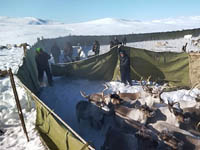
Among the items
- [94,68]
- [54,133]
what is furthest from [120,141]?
[94,68]

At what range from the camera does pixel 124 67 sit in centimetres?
943

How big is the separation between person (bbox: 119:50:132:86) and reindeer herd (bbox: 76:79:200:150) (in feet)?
6.51

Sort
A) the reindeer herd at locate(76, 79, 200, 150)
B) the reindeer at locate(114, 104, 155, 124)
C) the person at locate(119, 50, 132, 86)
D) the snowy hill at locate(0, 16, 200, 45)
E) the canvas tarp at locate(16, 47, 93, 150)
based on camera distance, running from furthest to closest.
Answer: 1. the snowy hill at locate(0, 16, 200, 45)
2. the person at locate(119, 50, 132, 86)
3. the reindeer at locate(114, 104, 155, 124)
4. the reindeer herd at locate(76, 79, 200, 150)
5. the canvas tarp at locate(16, 47, 93, 150)

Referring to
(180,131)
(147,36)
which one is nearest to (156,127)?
(180,131)

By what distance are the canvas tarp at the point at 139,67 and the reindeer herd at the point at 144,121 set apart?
2431 millimetres

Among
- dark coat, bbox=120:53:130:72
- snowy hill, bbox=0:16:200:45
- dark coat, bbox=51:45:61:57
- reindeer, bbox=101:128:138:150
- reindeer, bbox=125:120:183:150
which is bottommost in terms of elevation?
reindeer, bbox=101:128:138:150

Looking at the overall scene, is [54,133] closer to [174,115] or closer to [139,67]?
[174,115]

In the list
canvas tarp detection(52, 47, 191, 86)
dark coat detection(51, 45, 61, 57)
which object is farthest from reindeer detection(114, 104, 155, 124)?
dark coat detection(51, 45, 61, 57)

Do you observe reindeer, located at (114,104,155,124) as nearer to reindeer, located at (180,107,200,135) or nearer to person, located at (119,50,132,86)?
reindeer, located at (180,107,200,135)

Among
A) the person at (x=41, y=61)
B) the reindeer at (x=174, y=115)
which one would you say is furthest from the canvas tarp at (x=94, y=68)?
the reindeer at (x=174, y=115)

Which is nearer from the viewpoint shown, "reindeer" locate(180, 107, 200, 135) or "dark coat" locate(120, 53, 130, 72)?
"reindeer" locate(180, 107, 200, 135)

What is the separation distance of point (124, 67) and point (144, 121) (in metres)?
4.07

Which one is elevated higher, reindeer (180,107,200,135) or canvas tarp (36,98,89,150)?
canvas tarp (36,98,89,150)

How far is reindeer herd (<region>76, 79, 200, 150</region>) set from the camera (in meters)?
4.66
